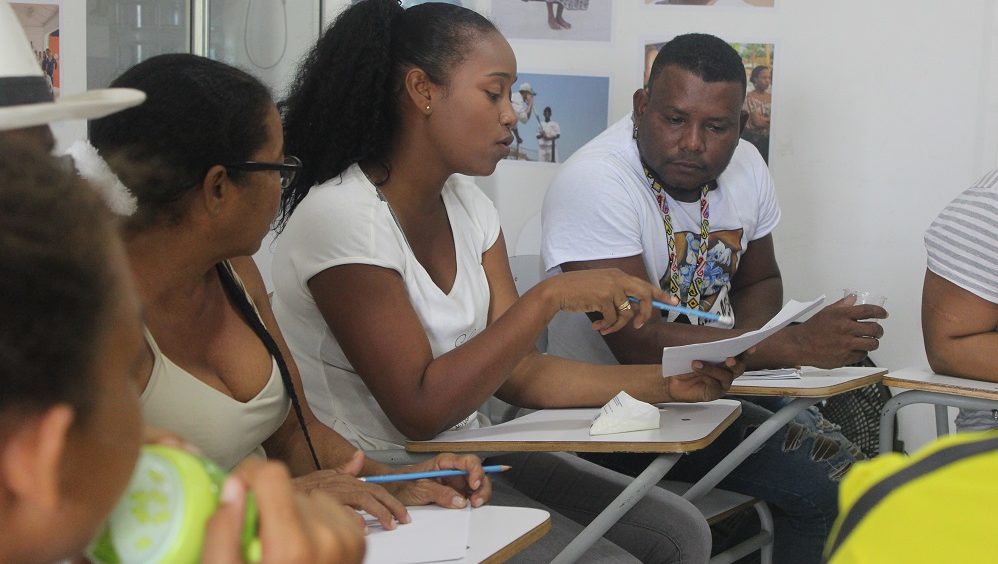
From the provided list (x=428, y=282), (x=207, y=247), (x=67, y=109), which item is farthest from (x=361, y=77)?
(x=67, y=109)

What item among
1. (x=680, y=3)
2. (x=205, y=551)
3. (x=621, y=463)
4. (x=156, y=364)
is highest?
(x=680, y=3)

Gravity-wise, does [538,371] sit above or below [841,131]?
below

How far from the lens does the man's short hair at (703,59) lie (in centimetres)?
290

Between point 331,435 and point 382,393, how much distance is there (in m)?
0.13

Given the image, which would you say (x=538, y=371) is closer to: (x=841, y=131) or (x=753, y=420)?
(x=753, y=420)

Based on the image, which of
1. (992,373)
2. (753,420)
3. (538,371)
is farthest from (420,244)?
(992,373)

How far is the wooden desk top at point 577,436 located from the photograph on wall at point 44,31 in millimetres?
1470

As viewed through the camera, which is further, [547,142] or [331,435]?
[547,142]

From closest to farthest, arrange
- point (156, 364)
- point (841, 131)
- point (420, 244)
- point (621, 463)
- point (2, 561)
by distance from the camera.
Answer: point (2, 561) < point (156, 364) < point (420, 244) < point (621, 463) < point (841, 131)

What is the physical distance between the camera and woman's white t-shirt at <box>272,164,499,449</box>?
206cm

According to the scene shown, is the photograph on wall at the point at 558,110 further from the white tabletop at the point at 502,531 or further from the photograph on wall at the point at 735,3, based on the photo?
the white tabletop at the point at 502,531

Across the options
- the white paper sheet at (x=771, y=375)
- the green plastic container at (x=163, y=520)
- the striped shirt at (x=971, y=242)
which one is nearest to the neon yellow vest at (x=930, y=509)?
the green plastic container at (x=163, y=520)

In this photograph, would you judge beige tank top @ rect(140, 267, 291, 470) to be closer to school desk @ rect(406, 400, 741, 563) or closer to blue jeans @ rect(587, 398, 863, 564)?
school desk @ rect(406, 400, 741, 563)

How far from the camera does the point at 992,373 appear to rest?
233 centimetres
